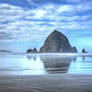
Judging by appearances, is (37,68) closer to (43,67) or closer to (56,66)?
(43,67)

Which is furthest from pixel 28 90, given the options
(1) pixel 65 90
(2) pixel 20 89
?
(1) pixel 65 90

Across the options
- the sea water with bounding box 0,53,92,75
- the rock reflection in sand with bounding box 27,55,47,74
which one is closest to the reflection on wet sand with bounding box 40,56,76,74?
the sea water with bounding box 0,53,92,75

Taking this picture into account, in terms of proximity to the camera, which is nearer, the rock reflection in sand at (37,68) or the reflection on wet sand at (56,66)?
the rock reflection in sand at (37,68)

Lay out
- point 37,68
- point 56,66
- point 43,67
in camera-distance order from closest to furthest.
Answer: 1. point 37,68
2. point 43,67
3. point 56,66

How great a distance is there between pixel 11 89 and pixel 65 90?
2192mm

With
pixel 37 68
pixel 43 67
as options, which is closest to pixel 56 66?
pixel 43 67

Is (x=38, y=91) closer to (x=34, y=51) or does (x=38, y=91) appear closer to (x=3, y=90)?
(x=3, y=90)

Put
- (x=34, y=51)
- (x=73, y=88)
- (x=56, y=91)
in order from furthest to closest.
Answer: (x=34, y=51) < (x=73, y=88) < (x=56, y=91)

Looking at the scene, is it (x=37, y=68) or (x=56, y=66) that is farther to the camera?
(x=56, y=66)

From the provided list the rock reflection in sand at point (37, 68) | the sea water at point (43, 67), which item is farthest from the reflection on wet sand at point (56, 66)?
the rock reflection in sand at point (37, 68)

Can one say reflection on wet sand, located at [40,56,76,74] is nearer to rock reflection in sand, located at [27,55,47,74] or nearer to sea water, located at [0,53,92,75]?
sea water, located at [0,53,92,75]

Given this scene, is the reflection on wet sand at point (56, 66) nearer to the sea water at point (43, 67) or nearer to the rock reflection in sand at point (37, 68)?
the sea water at point (43, 67)

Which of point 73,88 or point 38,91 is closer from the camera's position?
point 38,91

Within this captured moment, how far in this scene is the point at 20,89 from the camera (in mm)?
6199
